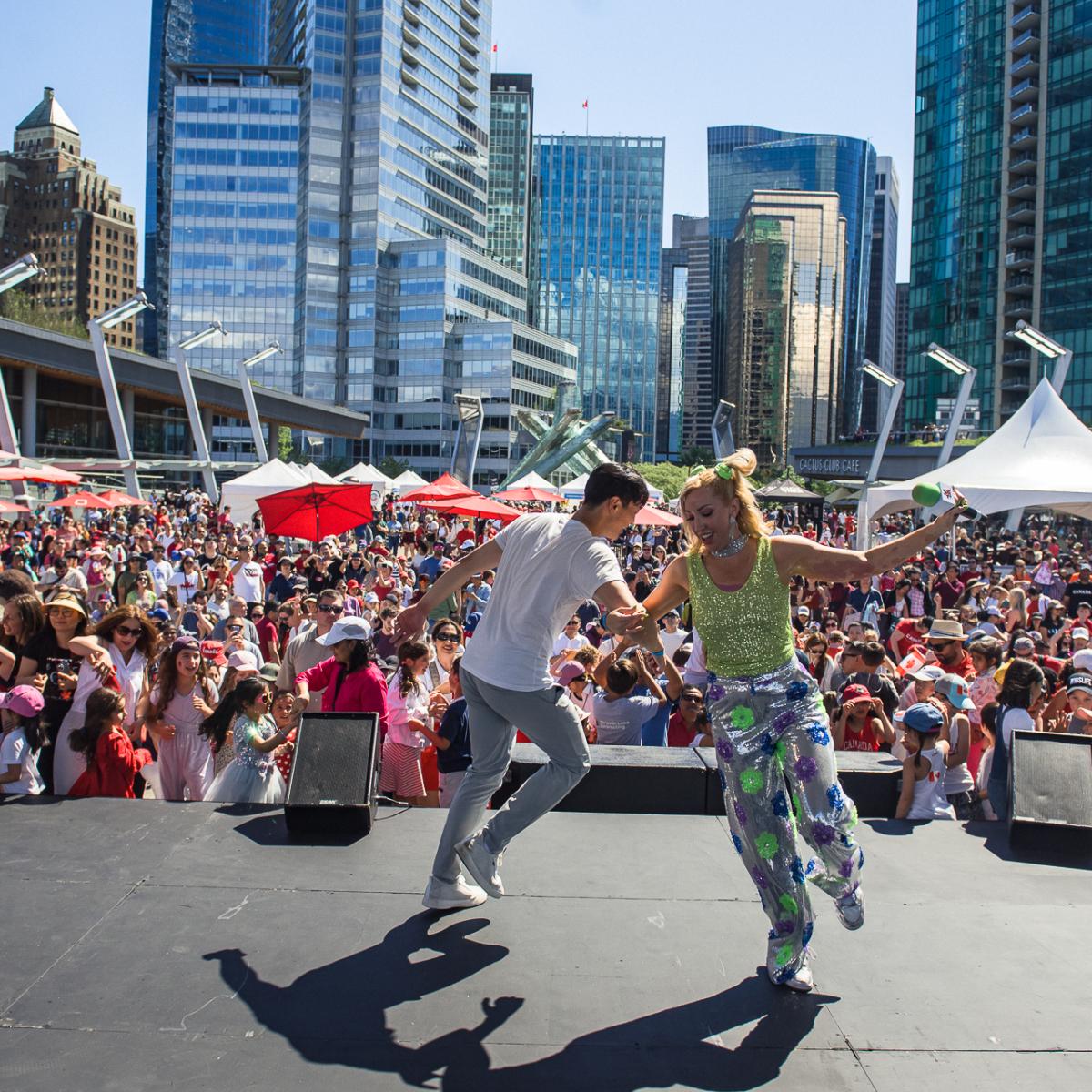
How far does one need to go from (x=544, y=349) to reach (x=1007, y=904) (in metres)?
110

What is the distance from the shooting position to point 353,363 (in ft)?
338

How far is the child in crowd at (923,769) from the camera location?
16.5ft

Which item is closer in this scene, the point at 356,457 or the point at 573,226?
the point at 356,457

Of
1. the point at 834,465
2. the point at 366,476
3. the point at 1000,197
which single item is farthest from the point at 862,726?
the point at 1000,197

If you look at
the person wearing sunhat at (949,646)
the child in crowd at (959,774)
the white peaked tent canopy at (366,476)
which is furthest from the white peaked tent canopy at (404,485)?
the child in crowd at (959,774)

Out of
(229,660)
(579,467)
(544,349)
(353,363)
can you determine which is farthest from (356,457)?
(229,660)

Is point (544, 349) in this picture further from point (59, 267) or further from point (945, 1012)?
point (945, 1012)

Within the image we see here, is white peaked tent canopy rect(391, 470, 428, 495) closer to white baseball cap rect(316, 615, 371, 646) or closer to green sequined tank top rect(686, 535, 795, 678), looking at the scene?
white baseball cap rect(316, 615, 371, 646)

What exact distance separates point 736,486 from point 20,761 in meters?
3.81

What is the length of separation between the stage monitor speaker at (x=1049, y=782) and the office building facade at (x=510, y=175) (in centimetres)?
16457

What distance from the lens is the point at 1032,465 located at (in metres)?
12.9

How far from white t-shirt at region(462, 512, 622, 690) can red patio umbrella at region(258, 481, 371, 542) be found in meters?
8.78

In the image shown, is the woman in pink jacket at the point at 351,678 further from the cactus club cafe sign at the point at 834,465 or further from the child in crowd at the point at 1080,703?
the cactus club cafe sign at the point at 834,465

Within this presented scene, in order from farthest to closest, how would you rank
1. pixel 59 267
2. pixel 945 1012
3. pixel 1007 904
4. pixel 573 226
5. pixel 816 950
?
pixel 573 226 < pixel 59 267 < pixel 1007 904 < pixel 816 950 < pixel 945 1012
